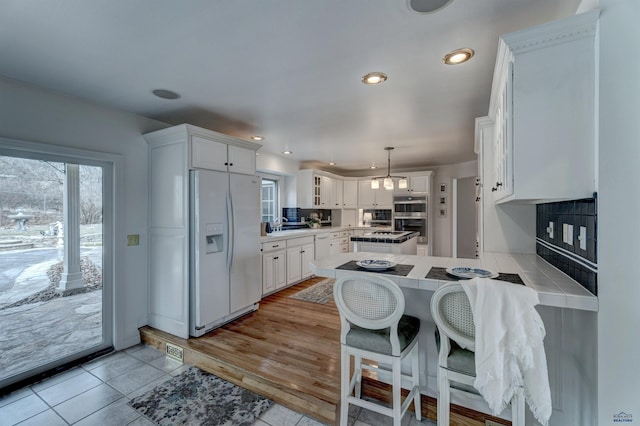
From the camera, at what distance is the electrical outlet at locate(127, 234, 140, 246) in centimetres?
301

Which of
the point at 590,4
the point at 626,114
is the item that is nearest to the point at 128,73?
the point at 590,4

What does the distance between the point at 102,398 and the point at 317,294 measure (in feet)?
9.01

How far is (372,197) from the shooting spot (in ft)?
22.2

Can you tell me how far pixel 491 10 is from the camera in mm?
1472

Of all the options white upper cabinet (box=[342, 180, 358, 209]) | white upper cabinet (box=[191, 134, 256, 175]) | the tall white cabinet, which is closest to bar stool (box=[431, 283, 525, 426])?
the tall white cabinet

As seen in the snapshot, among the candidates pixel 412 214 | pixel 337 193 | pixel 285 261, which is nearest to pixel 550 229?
pixel 285 261

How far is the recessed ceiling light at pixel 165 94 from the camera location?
248cm

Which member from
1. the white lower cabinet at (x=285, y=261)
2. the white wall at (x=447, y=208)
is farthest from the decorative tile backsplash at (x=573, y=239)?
the white wall at (x=447, y=208)

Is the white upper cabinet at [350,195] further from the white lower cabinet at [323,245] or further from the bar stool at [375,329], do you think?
the bar stool at [375,329]

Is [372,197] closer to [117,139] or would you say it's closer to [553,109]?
[117,139]

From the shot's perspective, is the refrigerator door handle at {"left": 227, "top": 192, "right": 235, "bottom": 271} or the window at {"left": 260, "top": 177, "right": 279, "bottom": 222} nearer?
the refrigerator door handle at {"left": 227, "top": 192, "right": 235, "bottom": 271}

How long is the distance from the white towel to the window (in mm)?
4649

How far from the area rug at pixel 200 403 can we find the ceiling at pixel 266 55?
8.32 feet

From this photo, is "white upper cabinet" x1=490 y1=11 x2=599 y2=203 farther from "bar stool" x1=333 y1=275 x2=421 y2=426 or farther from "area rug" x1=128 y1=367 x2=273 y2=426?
"area rug" x1=128 y1=367 x2=273 y2=426
